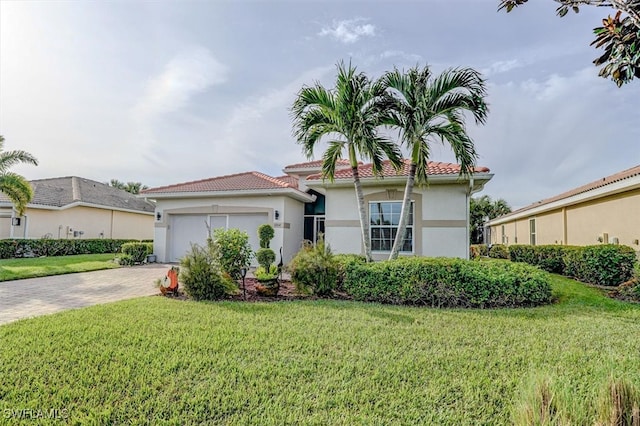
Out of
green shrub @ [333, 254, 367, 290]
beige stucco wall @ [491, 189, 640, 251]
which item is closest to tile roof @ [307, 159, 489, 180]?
green shrub @ [333, 254, 367, 290]

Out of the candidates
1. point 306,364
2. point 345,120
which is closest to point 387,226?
point 345,120

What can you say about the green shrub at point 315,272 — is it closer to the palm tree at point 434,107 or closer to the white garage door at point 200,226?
the palm tree at point 434,107

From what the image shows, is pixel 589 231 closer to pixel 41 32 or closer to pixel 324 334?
pixel 324 334

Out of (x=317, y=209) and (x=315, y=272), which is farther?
(x=317, y=209)

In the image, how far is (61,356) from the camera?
454cm

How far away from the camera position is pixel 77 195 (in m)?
23.6

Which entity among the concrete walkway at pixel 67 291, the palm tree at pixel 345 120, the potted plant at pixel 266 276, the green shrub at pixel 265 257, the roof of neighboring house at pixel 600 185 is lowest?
the concrete walkway at pixel 67 291

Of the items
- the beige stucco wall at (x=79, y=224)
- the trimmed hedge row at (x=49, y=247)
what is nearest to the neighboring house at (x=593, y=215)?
the trimmed hedge row at (x=49, y=247)

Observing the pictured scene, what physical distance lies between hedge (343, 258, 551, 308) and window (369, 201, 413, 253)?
5074mm

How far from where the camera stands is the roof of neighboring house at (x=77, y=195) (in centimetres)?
2175

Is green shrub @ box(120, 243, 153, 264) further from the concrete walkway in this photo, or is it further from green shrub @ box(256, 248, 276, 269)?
green shrub @ box(256, 248, 276, 269)

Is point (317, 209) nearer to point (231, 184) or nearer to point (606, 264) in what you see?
point (231, 184)

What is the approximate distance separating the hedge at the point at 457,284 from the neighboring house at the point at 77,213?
23043 millimetres

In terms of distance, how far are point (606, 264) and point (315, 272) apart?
936cm
